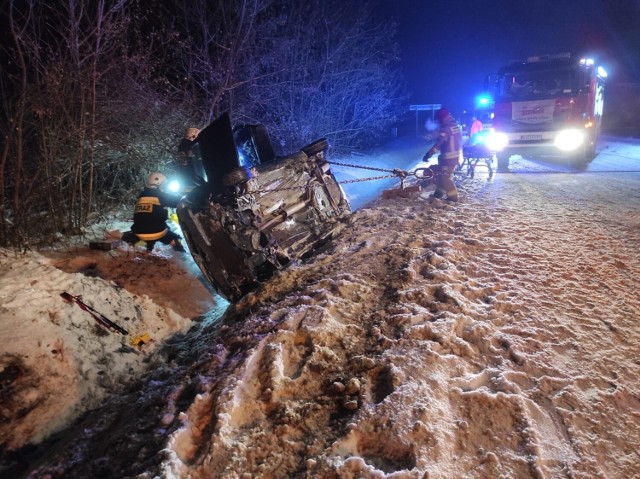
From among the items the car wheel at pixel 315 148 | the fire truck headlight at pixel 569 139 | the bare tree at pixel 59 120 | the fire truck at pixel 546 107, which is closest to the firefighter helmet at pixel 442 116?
the car wheel at pixel 315 148

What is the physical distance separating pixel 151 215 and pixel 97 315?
1.92 meters

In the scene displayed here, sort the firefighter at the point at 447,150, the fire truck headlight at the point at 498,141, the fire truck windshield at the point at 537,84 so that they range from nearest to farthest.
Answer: the firefighter at the point at 447,150
the fire truck windshield at the point at 537,84
the fire truck headlight at the point at 498,141

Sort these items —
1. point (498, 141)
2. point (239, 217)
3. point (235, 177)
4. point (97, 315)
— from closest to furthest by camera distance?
point (235, 177), point (97, 315), point (239, 217), point (498, 141)

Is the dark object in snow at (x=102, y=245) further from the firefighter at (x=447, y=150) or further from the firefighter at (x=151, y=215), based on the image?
the firefighter at (x=447, y=150)

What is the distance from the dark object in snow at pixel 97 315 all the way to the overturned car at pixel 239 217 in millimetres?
1130

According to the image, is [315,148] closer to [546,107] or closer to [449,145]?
[449,145]

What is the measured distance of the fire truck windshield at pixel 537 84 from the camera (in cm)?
1005

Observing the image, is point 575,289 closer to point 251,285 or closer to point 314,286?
point 314,286

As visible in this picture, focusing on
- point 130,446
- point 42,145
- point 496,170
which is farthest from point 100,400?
point 496,170

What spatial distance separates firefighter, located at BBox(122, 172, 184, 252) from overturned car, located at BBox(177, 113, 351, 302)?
147 centimetres

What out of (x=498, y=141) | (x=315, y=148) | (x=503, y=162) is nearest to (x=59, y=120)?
(x=315, y=148)

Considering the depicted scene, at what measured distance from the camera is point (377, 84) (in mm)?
15938

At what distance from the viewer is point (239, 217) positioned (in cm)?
455

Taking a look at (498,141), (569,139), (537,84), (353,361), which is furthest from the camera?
(498,141)
